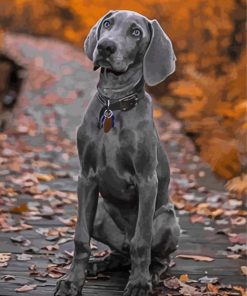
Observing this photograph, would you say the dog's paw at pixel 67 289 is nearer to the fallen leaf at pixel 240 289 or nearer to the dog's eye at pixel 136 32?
the fallen leaf at pixel 240 289

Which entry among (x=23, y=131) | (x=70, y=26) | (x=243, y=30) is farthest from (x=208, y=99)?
(x=70, y=26)

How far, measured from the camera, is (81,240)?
4.15m

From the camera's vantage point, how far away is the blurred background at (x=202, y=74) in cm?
857

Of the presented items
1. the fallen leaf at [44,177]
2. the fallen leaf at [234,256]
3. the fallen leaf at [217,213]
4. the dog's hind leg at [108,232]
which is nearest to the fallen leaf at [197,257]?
the fallen leaf at [234,256]

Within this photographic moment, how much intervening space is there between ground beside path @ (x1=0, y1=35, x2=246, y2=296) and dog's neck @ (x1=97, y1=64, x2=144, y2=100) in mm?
1271

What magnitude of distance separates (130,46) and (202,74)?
7045 millimetres

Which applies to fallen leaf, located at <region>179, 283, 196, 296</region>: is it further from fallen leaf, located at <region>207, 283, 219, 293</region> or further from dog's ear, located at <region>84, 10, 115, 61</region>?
dog's ear, located at <region>84, 10, 115, 61</region>

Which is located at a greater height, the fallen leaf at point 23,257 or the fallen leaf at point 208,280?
the fallen leaf at point 23,257

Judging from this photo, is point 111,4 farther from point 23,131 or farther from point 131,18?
point 131,18

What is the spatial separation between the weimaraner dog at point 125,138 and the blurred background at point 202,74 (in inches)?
126

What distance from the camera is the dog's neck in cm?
400

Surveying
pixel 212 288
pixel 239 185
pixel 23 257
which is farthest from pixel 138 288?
pixel 239 185

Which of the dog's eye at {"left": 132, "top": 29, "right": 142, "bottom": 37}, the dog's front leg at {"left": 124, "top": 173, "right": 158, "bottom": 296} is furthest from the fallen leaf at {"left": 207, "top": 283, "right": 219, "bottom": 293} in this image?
the dog's eye at {"left": 132, "top": 29, "right": 142, "bottom": 37}

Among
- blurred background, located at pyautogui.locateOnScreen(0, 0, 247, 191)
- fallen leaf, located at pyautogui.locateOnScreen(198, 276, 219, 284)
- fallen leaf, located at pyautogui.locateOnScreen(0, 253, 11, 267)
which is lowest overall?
fallen leaf, located at pyautogui.locateOnScreen(198, 276, 219, 284)
